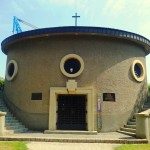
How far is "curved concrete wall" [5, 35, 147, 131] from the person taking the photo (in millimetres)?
15344

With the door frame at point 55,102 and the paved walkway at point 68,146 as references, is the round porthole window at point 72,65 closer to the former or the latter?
the door frame at point 55,102

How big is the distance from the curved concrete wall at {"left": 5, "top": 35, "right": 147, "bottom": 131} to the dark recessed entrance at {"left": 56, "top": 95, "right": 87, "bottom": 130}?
88 cm

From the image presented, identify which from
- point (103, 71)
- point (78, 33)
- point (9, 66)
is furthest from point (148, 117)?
point (9, 66)

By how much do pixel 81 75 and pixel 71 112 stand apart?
2443mm

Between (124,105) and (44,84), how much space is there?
5.34 m

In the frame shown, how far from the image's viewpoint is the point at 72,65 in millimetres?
15805

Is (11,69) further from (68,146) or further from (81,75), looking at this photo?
(68,146)

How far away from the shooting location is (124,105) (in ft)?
52.0

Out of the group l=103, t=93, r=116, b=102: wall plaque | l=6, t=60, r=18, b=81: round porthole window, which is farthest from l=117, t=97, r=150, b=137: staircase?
l=6, t=60, r=18, b=81: round porthole window

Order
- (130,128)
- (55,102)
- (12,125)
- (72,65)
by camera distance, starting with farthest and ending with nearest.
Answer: (72,65), (55,102), (130,128), (12,125)

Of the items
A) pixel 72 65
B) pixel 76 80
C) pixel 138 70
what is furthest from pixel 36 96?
pixel 138 70

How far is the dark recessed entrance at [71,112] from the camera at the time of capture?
1535cm

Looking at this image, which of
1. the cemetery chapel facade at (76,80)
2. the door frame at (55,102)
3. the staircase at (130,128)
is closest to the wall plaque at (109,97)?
the cemetery chapel facade at (76,80)

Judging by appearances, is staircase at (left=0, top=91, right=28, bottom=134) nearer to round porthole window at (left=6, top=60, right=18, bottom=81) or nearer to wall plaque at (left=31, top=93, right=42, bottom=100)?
wall plaque at (left=31, top=93, right=42, bottom=100)
